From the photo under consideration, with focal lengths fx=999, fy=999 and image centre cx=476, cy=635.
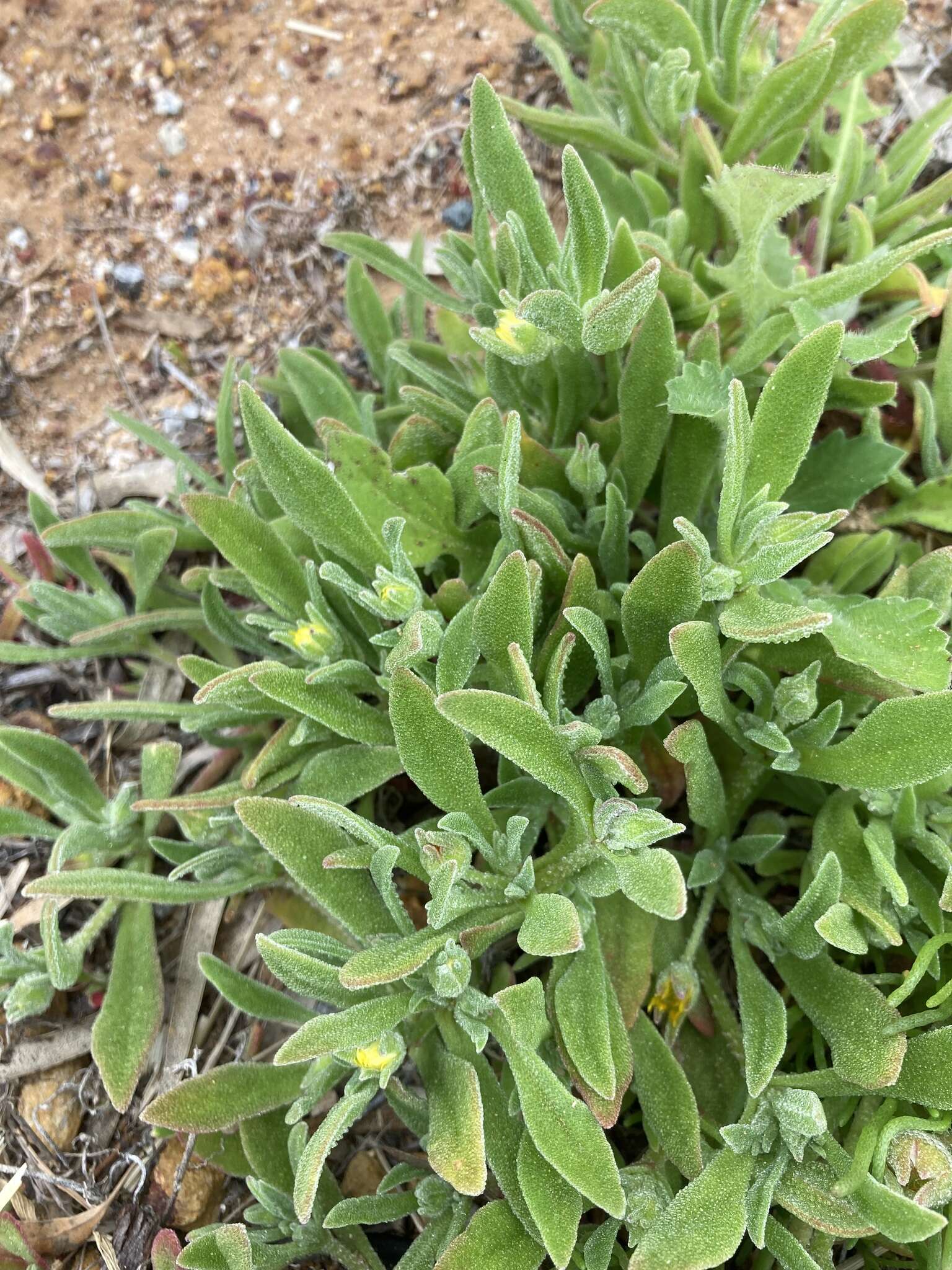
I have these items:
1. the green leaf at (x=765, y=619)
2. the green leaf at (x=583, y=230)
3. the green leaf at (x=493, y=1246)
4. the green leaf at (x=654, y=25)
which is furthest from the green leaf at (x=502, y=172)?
the green leaf at (x=493, y=1246)

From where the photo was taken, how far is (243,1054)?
232 centimetres

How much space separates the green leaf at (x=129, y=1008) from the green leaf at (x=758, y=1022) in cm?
124

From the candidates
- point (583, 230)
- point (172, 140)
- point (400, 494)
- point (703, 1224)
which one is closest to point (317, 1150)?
point (703, 1224)

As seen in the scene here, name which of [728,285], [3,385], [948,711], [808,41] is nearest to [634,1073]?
[948,711]

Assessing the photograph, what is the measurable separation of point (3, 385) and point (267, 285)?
0.87 m

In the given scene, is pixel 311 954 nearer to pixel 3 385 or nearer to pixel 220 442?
pixel 220 442

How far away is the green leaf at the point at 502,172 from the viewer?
6.40ft

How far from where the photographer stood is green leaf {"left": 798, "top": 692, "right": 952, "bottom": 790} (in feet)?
5.49

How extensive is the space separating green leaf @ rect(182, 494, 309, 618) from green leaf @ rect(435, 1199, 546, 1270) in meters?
1.21

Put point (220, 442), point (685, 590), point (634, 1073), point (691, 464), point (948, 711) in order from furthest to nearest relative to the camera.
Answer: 1. point (220, 442)
2. point (691, 464)
3. point (634, 1073)
4. point (685, 590)
5. point (948, 711)

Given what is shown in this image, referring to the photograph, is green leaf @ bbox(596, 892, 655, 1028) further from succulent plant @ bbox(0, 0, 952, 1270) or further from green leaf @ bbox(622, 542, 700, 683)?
green leaf @ bbox(622, 542, 700, 683)

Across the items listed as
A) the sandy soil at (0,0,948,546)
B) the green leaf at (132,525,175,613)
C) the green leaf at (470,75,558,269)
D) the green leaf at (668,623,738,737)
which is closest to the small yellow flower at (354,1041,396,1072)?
the green leaf at (668,623,738,737)

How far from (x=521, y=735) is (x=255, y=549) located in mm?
→ 770

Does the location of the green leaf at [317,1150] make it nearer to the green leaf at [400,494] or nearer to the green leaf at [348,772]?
the green leaf at [348,772]
